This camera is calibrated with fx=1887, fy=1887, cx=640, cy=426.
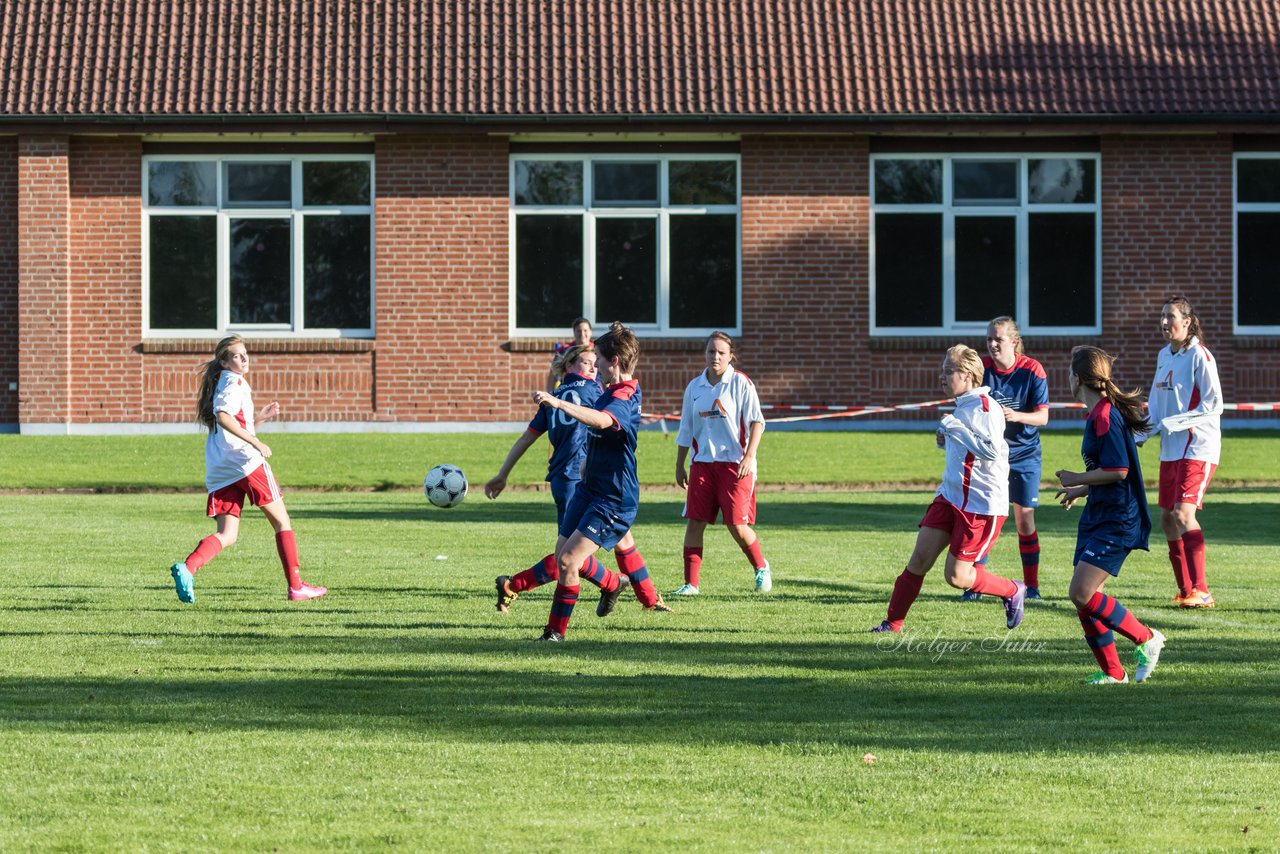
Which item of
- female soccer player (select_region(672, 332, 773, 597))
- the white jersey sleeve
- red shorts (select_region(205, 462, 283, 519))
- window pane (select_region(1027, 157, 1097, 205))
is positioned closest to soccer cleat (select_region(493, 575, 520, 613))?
female soccer player (select_region(672, 332, 773, 597))

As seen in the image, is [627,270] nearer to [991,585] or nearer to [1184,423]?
[1184,423]

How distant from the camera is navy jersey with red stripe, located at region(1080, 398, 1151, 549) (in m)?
8.59

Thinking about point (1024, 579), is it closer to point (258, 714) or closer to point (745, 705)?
point (745, 705)

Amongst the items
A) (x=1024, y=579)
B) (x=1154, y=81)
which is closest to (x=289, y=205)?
(x=1154, y=81)

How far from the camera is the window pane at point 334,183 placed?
26766mm

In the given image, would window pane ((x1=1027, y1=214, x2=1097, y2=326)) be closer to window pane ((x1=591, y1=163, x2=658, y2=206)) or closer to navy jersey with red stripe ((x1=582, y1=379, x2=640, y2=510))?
window pane ((x1=591, y1=163, x2=658, y2=206))

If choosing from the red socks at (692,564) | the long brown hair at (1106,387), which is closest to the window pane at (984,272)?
the red socks at (692,564)

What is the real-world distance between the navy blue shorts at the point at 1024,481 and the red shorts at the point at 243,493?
182 inches

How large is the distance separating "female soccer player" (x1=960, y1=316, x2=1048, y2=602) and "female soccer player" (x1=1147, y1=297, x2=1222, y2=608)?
2.38ft

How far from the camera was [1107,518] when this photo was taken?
8.62 m

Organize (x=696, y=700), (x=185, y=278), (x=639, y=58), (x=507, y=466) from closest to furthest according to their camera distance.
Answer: (x=696, y=700)
(x=507, y=466)
(x=639, y=58)
(x=185, y=278)

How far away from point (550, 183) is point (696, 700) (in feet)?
64.3

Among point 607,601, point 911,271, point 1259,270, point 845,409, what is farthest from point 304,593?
point 1259,270

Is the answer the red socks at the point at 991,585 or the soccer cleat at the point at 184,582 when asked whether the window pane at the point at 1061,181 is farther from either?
the soccer cleat at the point at 184,582
